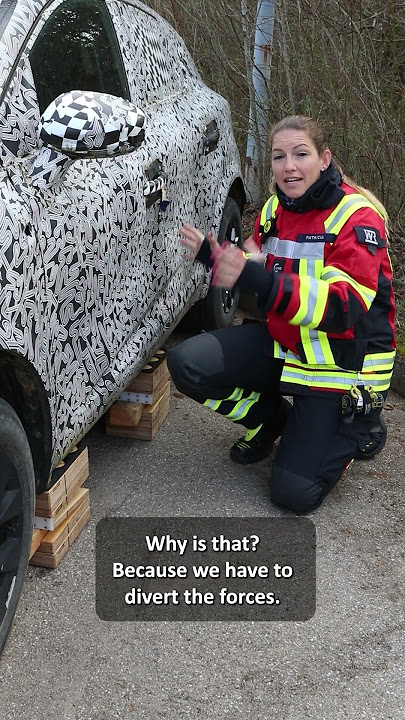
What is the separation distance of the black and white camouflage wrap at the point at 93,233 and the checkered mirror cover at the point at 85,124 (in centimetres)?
6

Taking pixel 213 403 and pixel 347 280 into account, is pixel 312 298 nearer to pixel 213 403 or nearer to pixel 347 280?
pixel 347 280

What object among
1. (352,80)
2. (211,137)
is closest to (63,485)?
(211,137)

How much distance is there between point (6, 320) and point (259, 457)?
5.60ft

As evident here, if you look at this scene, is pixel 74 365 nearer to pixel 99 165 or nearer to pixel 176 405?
pixel 99 165

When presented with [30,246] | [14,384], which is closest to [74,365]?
[14,384]

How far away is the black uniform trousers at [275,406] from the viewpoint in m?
2.97

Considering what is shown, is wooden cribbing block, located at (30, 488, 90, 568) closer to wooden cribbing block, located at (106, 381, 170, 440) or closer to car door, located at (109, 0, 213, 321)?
wooden cribbing block, located at (106, 381, 170, 440)

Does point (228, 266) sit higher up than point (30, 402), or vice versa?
point (228, 266)

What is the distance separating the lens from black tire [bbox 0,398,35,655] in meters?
1.99

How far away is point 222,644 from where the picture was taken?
7.72 ft

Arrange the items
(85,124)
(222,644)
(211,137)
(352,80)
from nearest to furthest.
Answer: (85,124) → (222,644) → (211,137) → (352,80)

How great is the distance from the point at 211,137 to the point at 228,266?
1.25m

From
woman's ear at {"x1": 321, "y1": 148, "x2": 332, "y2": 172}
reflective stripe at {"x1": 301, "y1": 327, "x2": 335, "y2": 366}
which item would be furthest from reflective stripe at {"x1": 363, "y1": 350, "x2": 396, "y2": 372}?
woman's ear at {"x1": 321, "y1": 148, "x2": 332, "y2": 172}

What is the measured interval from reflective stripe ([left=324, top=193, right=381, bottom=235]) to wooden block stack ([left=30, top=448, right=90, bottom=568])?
1.17 meters
